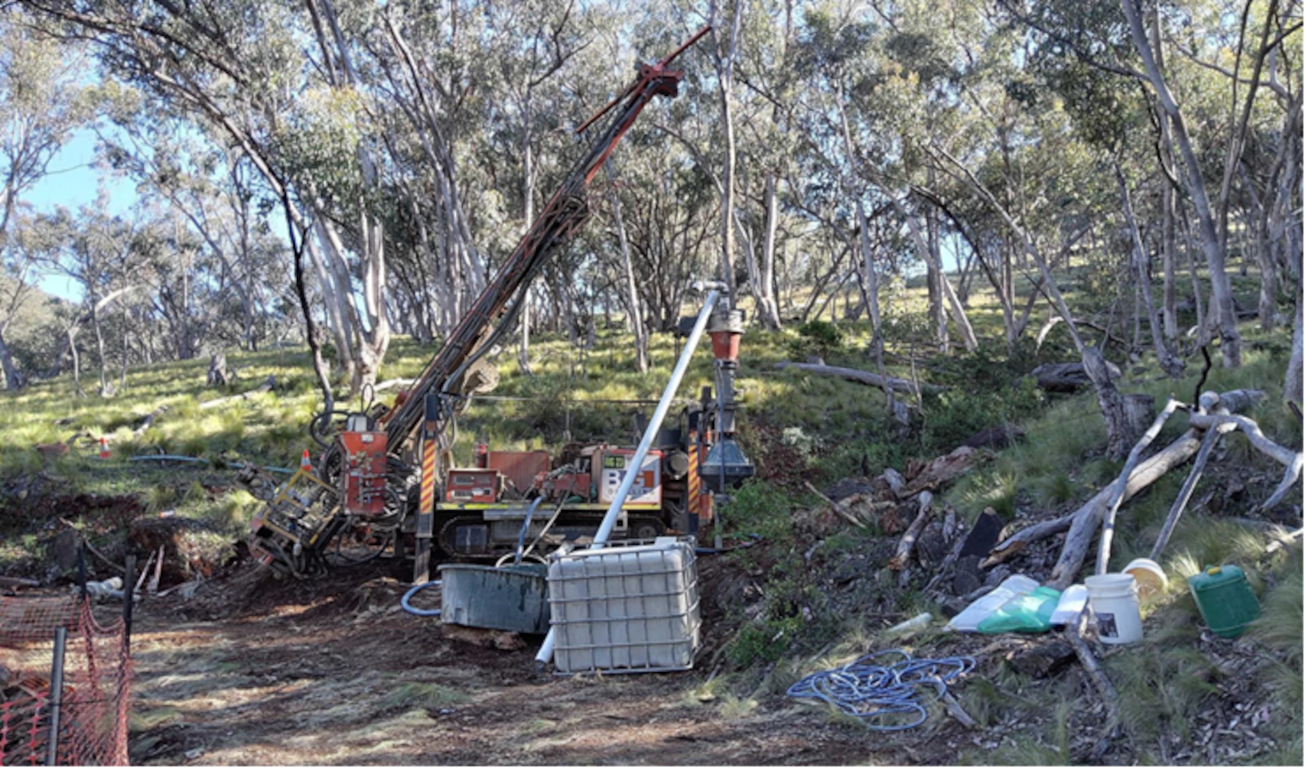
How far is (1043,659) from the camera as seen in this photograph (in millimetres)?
5574

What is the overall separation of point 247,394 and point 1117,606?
23316 mm

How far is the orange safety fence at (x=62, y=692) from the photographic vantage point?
5.43 meters

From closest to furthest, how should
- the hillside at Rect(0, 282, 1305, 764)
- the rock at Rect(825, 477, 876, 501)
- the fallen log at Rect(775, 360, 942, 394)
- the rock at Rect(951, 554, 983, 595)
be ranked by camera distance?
the hillside at Rect(0, 282, 1305, 764)
the rock at Rect(951, 554, 983, 595)
the rock at Rect(825, 477, 876, 501)
the fallen log at Rect(775, 360, 942, 394)

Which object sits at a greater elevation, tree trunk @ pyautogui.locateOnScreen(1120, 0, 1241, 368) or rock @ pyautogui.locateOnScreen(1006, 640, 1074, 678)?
tree trunk @ pyautogui.locateOnScreen(1120, 0, 1241, 368)

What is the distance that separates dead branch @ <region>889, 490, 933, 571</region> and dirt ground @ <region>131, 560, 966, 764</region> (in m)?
1.89

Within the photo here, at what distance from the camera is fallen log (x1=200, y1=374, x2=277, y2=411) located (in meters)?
23.0

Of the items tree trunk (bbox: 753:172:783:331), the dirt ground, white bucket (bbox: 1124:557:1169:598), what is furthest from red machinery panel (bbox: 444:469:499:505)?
tree trunk (bbox: 753:172:783:331)

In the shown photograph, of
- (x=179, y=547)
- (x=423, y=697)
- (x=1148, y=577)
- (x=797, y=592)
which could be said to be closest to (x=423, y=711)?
(x=423, y=697)

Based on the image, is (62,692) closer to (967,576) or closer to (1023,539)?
(967,576)

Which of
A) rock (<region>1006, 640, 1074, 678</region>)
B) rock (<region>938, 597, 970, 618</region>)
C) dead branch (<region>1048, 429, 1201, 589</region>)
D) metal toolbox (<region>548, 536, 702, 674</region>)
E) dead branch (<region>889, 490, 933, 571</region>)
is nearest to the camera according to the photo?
rock (<region>1006, 640, 1074, 678</region>)

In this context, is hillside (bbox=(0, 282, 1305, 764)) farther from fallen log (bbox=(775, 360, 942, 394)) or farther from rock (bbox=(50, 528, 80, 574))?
fallen log (bbox=(775, 360, 942, 394))

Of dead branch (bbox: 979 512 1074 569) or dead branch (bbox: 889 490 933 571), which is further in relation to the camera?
dead branch (bbox: 889 490 933 571)

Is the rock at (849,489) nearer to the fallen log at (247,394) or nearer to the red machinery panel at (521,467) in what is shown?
the red machinery panel at (521,467)

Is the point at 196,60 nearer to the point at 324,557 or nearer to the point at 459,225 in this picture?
the point at 459,225
